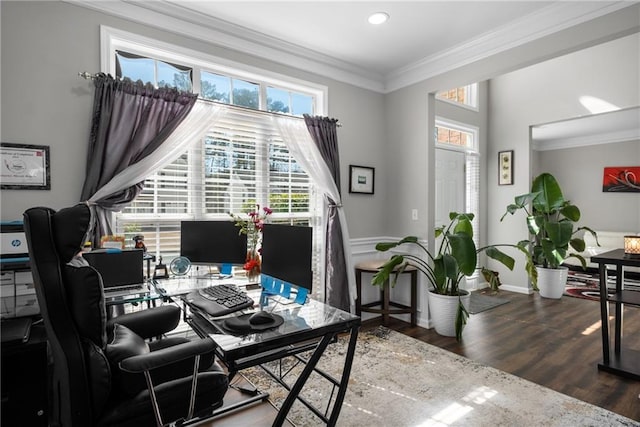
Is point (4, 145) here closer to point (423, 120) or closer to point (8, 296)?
point (8, 296)

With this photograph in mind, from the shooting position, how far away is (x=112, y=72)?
8.38 ft

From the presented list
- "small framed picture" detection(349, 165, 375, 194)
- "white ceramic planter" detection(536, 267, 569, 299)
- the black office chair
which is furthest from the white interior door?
the black office chair

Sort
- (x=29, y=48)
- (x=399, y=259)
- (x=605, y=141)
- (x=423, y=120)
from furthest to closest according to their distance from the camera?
(x=605, y=141)
(x=423, y=120)
(x=399, y=259)
(x=29, y=48)

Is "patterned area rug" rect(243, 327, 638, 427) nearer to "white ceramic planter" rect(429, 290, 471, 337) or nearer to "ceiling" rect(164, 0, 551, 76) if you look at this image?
"white ceramic planter" rect(429, 290, 471, 337)

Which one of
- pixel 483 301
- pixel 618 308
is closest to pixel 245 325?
pixel 618 308

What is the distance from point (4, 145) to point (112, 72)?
860mm

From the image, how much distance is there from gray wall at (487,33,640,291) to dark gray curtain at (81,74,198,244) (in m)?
4.90

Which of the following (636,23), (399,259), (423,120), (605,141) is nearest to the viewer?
(636,23)

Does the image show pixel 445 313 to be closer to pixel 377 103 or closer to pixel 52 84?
pixel 377 103

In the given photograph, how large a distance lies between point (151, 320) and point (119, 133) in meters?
1.39

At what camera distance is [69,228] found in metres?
1.23

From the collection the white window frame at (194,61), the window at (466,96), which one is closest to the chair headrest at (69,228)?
the white window frame at (194,61)

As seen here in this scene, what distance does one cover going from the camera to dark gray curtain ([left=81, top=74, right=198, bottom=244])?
239 cm

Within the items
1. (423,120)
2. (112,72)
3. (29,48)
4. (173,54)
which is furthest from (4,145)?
(423,120)
